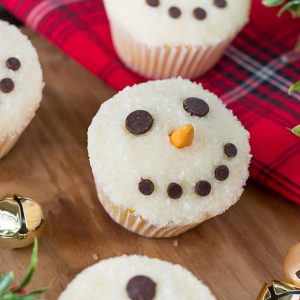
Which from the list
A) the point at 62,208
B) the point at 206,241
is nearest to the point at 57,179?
the point at 62,208

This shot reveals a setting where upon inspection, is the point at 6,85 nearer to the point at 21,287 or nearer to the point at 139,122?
the point at 139,122

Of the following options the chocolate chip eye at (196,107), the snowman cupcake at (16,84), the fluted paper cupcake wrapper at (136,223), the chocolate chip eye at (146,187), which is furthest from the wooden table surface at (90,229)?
the chocolate chip eye at (196,107)

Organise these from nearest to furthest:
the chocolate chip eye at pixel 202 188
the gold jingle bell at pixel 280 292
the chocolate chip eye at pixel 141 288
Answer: the chocolate chip eye at pixel 141 288
the gold jingle bell at pixel 280 292
the chocolate chip eye at pixel 202 188

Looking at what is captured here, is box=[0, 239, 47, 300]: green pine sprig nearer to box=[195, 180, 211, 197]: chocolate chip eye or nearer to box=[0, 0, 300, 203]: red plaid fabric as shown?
box=[195, 180, 211, 197]: chocolate chip eye

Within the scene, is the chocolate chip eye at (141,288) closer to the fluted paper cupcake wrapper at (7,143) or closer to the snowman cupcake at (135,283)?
the snowman cupcake at (135,283)

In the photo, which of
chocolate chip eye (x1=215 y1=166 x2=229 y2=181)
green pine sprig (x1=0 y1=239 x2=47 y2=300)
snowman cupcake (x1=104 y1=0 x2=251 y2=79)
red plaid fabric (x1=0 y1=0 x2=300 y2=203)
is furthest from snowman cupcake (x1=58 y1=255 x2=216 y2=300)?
snowman cupcake (x1=104 y1=0 x2=251 y2=79)

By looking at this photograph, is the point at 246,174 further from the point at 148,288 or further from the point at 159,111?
the point at 148,288
